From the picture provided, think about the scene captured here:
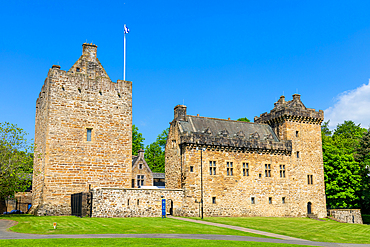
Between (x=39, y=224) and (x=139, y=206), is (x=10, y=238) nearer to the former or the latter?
(x=39, y=224)

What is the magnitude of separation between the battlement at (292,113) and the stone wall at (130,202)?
1898 centimetres

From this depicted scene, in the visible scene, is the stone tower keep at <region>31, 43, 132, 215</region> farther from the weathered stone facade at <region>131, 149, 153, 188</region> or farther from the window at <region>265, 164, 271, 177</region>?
the weathered stone facade at <region>131, 149, 153, 188</region>

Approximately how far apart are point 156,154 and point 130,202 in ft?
148

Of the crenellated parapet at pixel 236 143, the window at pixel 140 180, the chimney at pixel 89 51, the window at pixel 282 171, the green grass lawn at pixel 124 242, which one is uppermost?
the chimney at pixel 89 51

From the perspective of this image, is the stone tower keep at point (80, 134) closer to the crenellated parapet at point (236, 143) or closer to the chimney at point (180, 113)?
the chimney at point (180, 113)

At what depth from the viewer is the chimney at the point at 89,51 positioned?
4047 cm

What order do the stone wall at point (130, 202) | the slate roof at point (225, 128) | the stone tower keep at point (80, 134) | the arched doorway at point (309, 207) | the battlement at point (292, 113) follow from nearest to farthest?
the stone wall at point (130, 202)
the stone tower keep at point (80, 134)
the slate roof at point (225, 128)
the arched doorway at point (309, 207)
the battlement at point (292, 113)

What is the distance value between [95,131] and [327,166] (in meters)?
34.5

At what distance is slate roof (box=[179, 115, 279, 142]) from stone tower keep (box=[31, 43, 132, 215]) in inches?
318

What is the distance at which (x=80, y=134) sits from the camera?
125 ft

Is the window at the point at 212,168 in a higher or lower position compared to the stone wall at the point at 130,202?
higher

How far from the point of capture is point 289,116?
1956 inches

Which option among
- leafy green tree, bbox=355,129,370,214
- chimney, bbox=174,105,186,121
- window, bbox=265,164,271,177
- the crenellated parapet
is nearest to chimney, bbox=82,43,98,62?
chimney, bbox=174,105,186,121

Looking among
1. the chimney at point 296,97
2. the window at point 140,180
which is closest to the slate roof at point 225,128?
the chimney at point 296,97
